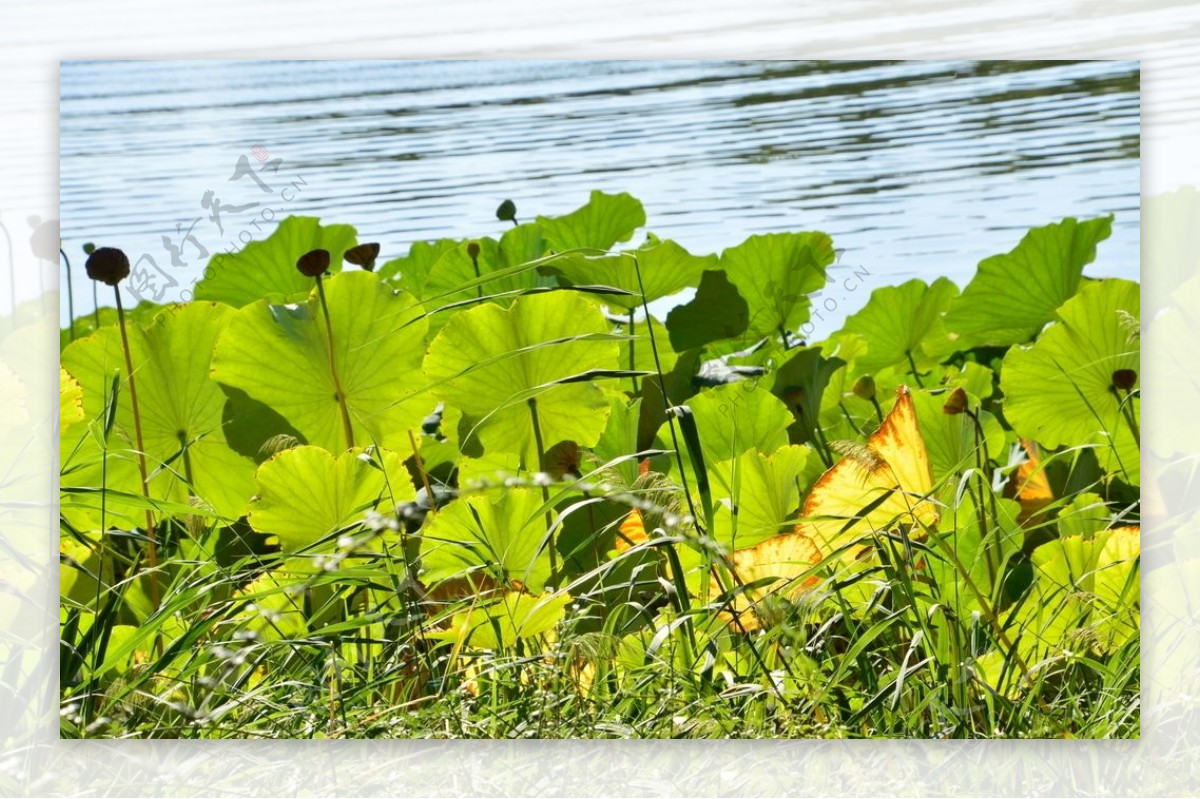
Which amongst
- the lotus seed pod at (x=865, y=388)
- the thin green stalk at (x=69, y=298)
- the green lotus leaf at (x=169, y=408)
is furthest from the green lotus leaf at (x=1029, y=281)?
the thin green stalk at (x=69, y=298)

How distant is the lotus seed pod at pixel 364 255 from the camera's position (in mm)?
1454

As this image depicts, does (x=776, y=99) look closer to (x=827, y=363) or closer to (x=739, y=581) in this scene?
(x=827, y=363)

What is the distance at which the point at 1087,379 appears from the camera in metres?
1.48

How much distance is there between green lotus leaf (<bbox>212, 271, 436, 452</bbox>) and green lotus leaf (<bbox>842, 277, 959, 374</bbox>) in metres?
0.53

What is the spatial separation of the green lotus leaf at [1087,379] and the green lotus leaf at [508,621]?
595mm

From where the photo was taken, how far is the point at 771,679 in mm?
1417

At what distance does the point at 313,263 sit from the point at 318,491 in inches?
10.4

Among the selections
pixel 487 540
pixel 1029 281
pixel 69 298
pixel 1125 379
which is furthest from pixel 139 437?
pixel 1125 379

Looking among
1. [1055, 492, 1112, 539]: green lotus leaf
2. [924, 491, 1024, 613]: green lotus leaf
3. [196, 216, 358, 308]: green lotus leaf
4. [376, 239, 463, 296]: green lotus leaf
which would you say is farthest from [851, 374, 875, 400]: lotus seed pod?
[196, 216, 358, 308]: green lotus leaf

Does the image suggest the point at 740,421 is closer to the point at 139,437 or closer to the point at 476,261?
the point at 476,261

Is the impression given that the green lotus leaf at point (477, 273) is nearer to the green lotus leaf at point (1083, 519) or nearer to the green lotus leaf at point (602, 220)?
the green lotus leaf at point (602, 220)

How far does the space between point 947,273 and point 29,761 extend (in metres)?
1.23

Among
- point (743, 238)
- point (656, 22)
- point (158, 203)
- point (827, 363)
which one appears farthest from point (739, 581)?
point (158, 203)

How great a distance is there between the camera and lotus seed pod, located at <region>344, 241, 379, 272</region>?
1.45 meters
